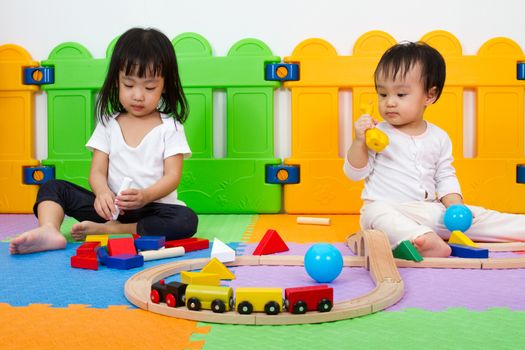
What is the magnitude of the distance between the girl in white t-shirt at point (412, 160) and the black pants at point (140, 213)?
15.4 inches

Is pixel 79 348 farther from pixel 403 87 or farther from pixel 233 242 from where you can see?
pixel 403 87

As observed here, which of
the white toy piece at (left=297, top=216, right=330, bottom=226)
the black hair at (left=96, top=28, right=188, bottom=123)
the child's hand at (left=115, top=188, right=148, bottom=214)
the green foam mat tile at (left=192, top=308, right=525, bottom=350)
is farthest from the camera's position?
the white toy piece at (left=297, top=216, right=330, bottom=226)

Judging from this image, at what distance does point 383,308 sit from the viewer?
81 cm

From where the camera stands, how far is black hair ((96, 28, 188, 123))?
4.66ft

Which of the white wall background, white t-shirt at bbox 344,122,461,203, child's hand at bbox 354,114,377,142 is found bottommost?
white t-shirt at bbox 344,122,461,203

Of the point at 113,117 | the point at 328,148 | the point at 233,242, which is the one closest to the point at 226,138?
the point at 328,148

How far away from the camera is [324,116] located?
1.83m

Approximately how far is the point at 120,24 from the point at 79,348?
1424 mm

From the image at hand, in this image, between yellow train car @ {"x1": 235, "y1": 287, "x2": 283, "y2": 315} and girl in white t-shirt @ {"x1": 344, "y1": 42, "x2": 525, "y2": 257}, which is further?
girl in white t-shirt @ {"x1": 344, "y1": 42, "x2": 525, "y2": 257}

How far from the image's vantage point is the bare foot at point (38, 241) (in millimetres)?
1201

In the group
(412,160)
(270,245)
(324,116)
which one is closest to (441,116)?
(324,116)

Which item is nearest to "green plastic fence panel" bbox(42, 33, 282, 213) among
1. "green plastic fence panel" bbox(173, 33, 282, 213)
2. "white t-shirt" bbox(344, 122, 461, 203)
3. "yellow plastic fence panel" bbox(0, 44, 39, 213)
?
"green plastic fence panel" bbox(173, 33, 282, 213)

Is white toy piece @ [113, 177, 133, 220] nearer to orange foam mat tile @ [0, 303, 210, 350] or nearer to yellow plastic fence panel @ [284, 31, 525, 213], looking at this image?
orange foam mat tile @ [0, 303, 210, 350]

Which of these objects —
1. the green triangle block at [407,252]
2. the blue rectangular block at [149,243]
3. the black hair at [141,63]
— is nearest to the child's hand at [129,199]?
the blue rectangular block at [149,243]
